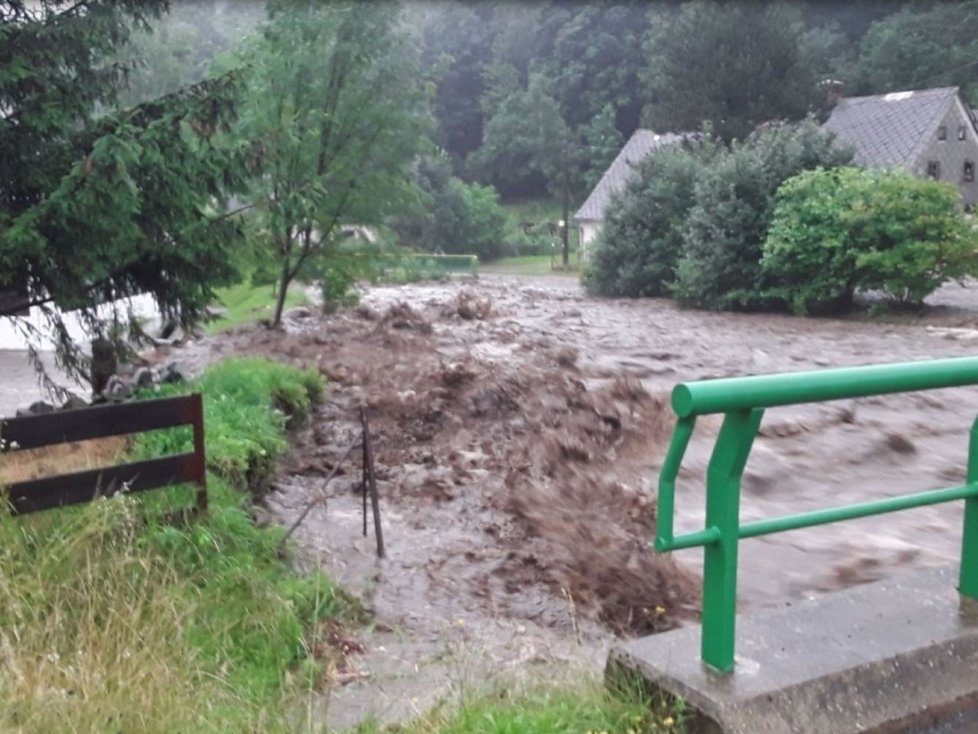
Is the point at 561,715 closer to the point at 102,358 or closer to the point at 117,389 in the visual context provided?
the point at 102,358

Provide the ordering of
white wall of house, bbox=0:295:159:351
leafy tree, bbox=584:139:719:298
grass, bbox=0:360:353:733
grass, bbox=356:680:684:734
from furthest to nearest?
leafy tree, bbox=584:139:719:298 < white wall of house, bbox=0:295:159:351 < grass, bbox=0:360:353:733 < grass, bbox=356:680:684:734

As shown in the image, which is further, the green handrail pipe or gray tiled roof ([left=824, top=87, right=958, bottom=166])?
gray tiled roof ([left=824, top=87, right=958, bottom=166])

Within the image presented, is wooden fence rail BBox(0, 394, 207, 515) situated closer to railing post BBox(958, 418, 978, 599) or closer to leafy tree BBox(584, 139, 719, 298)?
railing post BBox(958, 418, 978, 599)

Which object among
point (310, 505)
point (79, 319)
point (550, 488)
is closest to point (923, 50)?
point (550, 488)

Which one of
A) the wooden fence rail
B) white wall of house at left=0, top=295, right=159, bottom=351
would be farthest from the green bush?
the wooden fence rail

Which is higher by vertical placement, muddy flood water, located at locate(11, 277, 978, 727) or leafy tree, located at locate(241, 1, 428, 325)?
leafy tree, located at locate(241, 1, 428, 325)

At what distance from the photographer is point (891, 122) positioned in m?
52.5

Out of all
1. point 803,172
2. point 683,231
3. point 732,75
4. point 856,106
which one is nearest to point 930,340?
point 803,172

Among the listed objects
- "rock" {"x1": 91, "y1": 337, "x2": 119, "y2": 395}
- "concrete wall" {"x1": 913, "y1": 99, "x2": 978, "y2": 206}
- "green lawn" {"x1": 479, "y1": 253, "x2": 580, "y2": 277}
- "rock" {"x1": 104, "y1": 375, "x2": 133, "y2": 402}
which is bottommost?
"green lawn" {"x1": 479, "y1": 253, "x2": 580, "y2": 277}

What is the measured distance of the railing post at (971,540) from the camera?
4.05m

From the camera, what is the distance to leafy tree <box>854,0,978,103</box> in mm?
58781

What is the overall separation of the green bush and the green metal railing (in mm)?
24464

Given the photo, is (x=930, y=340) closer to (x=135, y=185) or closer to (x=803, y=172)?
(x=803, y=172)

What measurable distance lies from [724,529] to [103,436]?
5.03m
